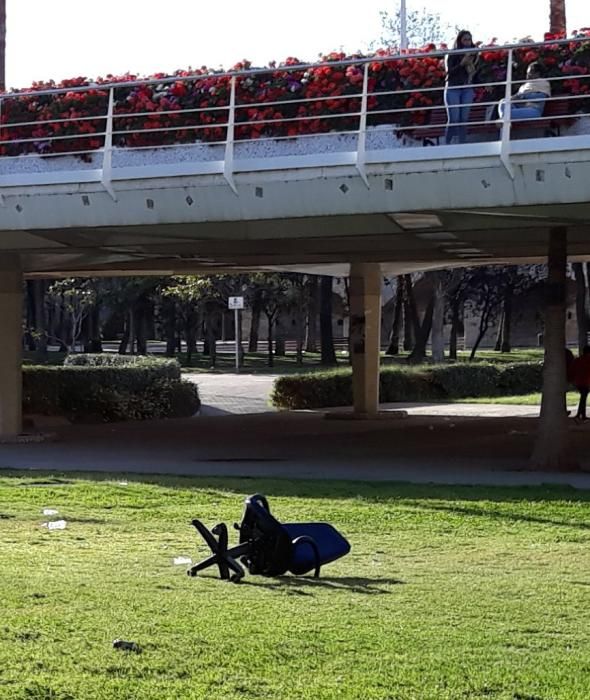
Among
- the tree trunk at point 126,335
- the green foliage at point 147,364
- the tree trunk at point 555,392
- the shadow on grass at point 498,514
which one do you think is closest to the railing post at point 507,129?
the tree trunk at point 555,392

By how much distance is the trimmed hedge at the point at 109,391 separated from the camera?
29.2 meters

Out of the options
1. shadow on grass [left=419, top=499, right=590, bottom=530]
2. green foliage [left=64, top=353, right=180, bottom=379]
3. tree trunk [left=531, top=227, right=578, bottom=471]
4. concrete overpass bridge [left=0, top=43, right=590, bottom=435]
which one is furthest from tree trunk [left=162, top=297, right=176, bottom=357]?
shadow on grass [left=419, top=499, right=590, bottom=530]

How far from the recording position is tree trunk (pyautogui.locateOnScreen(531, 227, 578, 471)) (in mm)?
18328

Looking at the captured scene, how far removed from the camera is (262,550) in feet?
29.6

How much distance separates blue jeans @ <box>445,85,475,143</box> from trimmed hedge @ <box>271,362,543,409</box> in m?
20.3

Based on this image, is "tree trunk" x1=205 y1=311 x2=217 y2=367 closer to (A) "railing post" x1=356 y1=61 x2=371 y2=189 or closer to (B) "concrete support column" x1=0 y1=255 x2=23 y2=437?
(B) "concrete support column" x1=0 y1=255 x2=23 y2=437

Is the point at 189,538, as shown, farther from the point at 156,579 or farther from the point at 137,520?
the point at 156,579

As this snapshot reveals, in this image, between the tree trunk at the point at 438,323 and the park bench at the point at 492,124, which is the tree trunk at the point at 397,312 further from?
the park bench at the point at 492,124

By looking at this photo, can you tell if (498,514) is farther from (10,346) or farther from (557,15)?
(557,15)

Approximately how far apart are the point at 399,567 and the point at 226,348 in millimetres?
73041

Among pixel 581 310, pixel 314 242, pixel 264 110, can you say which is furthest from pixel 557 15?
pixel 581 310

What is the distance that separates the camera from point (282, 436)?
25391mm

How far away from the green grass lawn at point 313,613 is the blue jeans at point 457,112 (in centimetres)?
507

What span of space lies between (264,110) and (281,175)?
1.24 meters
